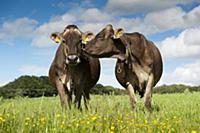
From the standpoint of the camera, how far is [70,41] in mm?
10742

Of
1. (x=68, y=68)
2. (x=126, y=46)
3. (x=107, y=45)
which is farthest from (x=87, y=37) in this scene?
(x=126, y=46)

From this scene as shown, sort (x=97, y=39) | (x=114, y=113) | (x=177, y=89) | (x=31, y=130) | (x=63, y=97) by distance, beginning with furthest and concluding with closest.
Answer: (x=177, y=89)
(x=97, y=39)
(x=63, y=97)
(x=114, y=113)
(x=31, y=130)

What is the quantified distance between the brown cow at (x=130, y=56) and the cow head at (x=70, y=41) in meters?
0.66

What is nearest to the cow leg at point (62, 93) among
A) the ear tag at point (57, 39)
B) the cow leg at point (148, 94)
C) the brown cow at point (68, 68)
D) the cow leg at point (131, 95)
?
the brown cow at point (68, 68)

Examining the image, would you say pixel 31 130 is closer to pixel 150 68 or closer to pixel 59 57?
pixel 59 57

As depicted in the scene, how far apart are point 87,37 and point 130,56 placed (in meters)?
1.48

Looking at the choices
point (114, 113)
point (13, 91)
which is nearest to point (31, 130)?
point (114, 113)

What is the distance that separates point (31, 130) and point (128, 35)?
23.6 feet

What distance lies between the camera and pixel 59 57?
1123cm

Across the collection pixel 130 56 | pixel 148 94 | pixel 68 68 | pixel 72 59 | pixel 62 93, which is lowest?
pixel 148 94

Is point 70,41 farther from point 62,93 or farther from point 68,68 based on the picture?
point 62,93

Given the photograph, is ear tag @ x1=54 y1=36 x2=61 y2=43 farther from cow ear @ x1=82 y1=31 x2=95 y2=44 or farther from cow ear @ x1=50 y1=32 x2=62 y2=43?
cow ear @ x1=82 y1=31 x2=95 y2=44

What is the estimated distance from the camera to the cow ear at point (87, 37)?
11.4 metres

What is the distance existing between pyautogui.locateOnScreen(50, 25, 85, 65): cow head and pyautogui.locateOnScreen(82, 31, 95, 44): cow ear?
21cm
